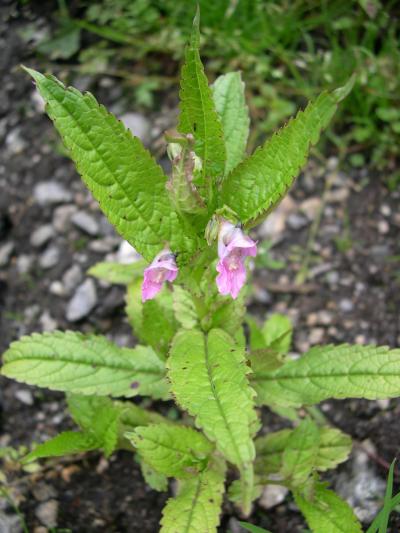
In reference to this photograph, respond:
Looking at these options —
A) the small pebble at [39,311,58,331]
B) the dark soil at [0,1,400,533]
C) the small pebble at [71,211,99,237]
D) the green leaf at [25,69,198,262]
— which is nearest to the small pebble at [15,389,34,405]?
the dark soil at [0,1,400,533]

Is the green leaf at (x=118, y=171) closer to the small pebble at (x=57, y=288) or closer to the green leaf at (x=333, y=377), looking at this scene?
the green leaf at (x=333, y=377)

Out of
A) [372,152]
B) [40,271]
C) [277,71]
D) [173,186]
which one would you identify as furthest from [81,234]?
[173,186]

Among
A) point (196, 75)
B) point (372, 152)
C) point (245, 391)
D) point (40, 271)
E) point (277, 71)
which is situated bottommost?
point (372, 152)

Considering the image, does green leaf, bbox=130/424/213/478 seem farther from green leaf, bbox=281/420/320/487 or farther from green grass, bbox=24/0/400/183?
green grass, bbox=24/0/400/183

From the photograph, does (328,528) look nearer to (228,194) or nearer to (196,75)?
(228,194)

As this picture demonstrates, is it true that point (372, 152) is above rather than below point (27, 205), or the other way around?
below

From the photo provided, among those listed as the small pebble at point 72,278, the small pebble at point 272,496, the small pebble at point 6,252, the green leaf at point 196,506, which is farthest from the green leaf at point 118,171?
the small pebble at point 6,252
